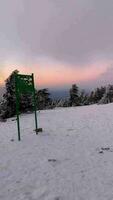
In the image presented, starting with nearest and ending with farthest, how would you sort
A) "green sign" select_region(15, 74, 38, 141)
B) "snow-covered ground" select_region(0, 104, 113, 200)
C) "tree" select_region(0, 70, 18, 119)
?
"snow-covered ground" select_region(0, 104, 113, 200) < "green sign" select_region(15, 74, 38, 141) < "tree" select_region(0, 70, 18, 119)

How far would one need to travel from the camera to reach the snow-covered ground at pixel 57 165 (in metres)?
7.69

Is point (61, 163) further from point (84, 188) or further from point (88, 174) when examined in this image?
point (84, 188)

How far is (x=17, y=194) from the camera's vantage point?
24.8 feet

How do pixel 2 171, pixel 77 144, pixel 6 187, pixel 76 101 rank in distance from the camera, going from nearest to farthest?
pixel 6 187
pixel 2 171
pixel 77 144
pixel 76 101

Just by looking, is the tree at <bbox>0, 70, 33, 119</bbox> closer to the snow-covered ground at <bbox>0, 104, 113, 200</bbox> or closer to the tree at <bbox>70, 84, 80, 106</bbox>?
the snow-covered ground at <bbox>0, 104, 113, 200</bbox>

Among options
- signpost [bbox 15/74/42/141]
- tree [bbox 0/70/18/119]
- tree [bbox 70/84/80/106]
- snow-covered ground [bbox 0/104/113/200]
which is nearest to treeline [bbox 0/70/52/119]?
tree [bbox 0/70/18/119]

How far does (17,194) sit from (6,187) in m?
0.69

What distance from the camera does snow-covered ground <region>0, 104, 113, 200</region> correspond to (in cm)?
769

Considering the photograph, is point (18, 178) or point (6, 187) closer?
point (6, 187)

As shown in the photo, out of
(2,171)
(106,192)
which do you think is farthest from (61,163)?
(106,192)

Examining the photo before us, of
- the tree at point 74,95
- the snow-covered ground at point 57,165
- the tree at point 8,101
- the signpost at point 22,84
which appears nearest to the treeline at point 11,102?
the tree at point 8,101

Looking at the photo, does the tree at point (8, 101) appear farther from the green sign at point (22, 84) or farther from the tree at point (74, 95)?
the tree at point (74, 95)

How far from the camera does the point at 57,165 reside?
1006 cm

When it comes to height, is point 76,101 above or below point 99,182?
above
